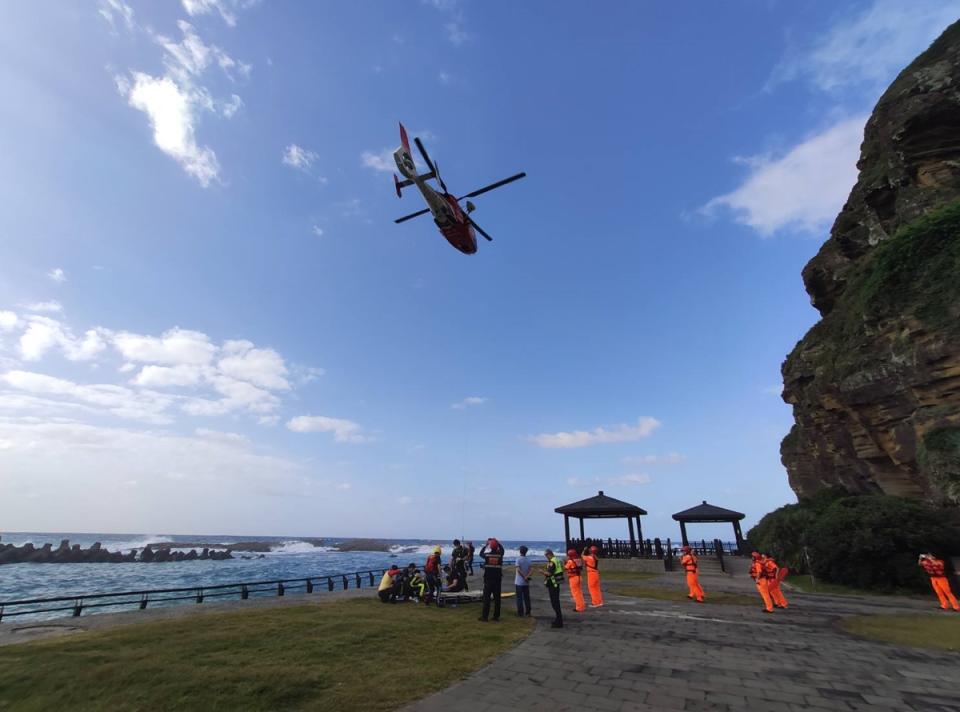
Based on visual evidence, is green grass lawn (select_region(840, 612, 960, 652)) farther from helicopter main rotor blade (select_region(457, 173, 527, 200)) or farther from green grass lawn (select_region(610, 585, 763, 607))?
helicopter main rotor blade (select_region(457, 173, 527, 200))

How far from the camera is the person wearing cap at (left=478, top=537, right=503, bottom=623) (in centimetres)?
1084

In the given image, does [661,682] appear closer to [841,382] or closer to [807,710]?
[807,710]

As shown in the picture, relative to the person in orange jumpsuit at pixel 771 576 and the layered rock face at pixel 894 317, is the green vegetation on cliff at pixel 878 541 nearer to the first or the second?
the layered rock face at pixel 894 317

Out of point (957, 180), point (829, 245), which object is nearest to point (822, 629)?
point (957, 180)

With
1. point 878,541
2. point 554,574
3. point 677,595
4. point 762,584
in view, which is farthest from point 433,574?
point 878,541

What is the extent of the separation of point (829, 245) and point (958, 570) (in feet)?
68.1

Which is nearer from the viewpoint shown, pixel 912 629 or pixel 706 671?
pixel 706 671

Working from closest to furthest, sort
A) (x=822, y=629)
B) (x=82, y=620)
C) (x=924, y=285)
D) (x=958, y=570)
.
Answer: (x=822, y=629)
(x=82, y=620)
(x=958, y=570)
(x=924, y=285)

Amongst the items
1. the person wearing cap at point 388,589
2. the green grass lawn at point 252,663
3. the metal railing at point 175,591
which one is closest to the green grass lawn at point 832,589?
the green grass lawn at point 252,663

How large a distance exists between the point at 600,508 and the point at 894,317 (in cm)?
1713

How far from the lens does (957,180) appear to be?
66.9ft

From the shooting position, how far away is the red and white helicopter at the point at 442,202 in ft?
43.6

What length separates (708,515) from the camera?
2762 cm

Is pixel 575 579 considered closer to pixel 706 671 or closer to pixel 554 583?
pixel 554 583
